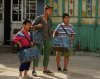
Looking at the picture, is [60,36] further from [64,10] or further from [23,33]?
[64,10]

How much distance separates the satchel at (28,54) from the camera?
30.7 ft

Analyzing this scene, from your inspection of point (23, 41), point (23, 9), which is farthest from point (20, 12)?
point (23, 41)

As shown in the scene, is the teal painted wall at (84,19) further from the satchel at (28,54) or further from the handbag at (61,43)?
the satchel at (28,54)

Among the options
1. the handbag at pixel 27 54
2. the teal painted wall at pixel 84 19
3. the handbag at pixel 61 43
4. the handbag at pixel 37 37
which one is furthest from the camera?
the teal painted wall at pixel 84 19

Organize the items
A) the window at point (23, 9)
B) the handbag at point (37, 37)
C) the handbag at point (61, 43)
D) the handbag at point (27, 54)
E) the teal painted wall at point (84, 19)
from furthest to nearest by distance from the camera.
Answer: the window at point (23, 9) < the teal painted wall at point (84, 19) < the handbag at point (61, 43) < the handbag at point (37, 37) < the handbag at point (27, 54)

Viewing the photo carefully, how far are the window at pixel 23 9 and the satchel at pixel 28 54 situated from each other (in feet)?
24.8

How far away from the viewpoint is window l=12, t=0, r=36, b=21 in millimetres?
17031

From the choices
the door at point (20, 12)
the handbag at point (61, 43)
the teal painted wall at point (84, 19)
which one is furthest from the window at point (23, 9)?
the handbag at point (61, 43)

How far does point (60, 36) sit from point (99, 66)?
6.39 ft

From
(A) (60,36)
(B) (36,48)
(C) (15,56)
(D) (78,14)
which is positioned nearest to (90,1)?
(D) (78,14)

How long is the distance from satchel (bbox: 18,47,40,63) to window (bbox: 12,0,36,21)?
7567 mm

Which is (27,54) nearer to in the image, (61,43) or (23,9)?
(61,43)

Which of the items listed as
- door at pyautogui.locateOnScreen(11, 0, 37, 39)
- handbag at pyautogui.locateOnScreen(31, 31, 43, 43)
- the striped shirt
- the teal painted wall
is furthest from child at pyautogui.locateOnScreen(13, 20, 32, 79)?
door at pyautogui.locateOnScreen(11, 0, 37, 39)

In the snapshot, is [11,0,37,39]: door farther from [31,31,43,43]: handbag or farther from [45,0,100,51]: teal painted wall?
[31,31,43,43]: handbag
